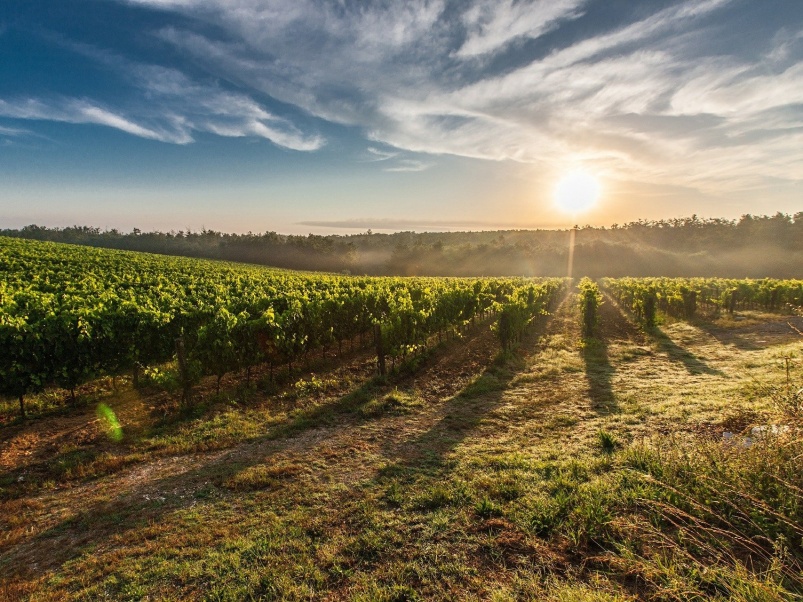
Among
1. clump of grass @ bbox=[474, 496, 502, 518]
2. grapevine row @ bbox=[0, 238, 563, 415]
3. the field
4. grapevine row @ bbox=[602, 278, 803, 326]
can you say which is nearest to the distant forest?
grapevine row @ bbox=[602, 278, 803, 326]

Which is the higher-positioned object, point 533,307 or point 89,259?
point 89,259

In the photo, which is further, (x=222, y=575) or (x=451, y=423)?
(x=451, y=423)

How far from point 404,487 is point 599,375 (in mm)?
8783

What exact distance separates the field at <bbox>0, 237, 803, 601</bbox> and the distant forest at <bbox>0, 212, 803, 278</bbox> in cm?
6892

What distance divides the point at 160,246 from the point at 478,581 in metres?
114

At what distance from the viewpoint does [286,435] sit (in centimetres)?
788

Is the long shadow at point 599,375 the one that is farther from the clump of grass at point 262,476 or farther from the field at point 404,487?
the clump of grass at point 262,476

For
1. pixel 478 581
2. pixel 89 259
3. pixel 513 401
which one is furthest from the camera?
pixel 89 259

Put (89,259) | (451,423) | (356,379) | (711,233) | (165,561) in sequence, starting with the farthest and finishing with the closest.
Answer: (711,233)
(89,259)
(356,379)
(451,423)
(165,561)

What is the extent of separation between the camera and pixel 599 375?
11695 mm

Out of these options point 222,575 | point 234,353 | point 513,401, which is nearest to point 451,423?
point 513,401

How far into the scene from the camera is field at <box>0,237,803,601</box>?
3822mm

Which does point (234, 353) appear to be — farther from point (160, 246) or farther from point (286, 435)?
point (160, 246)

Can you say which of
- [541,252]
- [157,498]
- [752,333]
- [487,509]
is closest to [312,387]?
[157,498]
